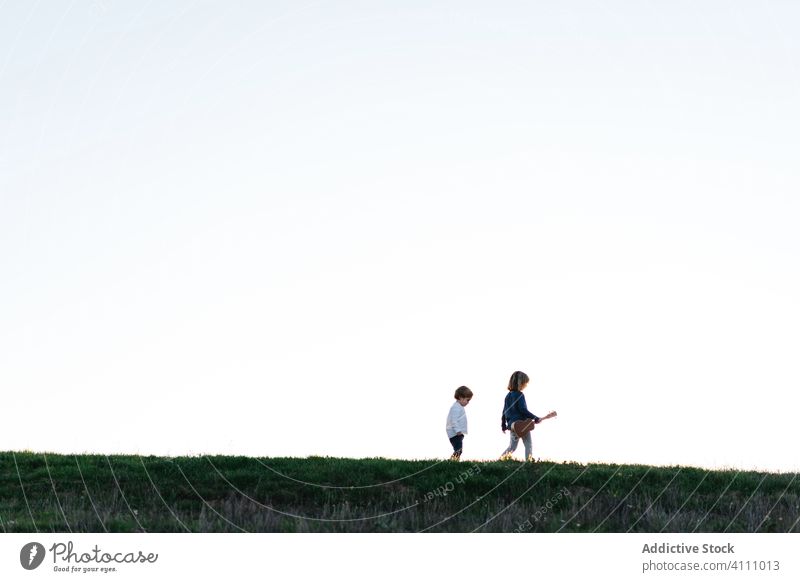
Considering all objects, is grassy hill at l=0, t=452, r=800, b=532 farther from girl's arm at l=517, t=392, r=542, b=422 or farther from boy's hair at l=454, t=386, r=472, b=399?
boy's hair at l=454, t=386, r=472, b=399

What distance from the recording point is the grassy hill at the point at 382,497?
1508cm

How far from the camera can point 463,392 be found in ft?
68.7

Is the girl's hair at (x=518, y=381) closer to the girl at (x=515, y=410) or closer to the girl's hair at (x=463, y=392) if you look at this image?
the girl at (x=515, y=410)

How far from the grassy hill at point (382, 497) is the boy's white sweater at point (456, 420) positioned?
73.2 inches

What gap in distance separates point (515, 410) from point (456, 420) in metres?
1.33

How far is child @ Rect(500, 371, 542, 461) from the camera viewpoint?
20562 mm

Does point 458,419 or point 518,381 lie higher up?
point 518,381
